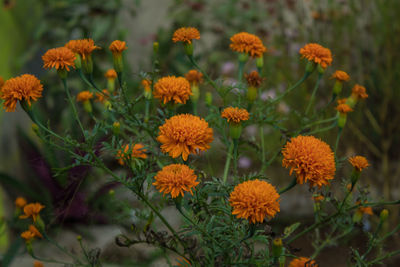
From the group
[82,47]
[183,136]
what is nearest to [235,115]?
[183,136]

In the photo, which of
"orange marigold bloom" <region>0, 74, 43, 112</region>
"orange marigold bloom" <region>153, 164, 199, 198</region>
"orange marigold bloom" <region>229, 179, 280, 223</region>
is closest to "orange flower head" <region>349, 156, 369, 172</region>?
"orange marigold bloom" <region>229, 179, 280, 223</region>

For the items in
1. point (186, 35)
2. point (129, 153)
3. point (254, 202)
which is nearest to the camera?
point (254, 202)

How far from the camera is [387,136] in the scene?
2109 millimetres

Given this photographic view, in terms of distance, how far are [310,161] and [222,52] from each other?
8.32 ft

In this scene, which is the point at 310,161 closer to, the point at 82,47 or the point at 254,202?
the point at 254,202

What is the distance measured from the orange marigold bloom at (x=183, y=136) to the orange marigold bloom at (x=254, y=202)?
4.3 inches

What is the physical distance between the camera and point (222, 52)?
10.3ft

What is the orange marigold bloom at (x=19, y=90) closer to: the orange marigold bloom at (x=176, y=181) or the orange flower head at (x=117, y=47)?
the orange flower head at (x=117, y=47)

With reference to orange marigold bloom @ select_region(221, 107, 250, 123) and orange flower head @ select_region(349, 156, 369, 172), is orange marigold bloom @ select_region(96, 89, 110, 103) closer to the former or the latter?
orange marigold bloom @ select_region(221, 107, 250, 123)

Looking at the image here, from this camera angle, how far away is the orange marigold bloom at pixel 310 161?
0.70 metres

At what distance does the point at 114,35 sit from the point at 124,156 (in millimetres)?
2350

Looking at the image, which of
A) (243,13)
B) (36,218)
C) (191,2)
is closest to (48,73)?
(191,2)

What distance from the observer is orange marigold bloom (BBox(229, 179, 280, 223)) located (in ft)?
2.11

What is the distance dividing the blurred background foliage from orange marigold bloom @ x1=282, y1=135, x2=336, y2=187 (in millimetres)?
699
